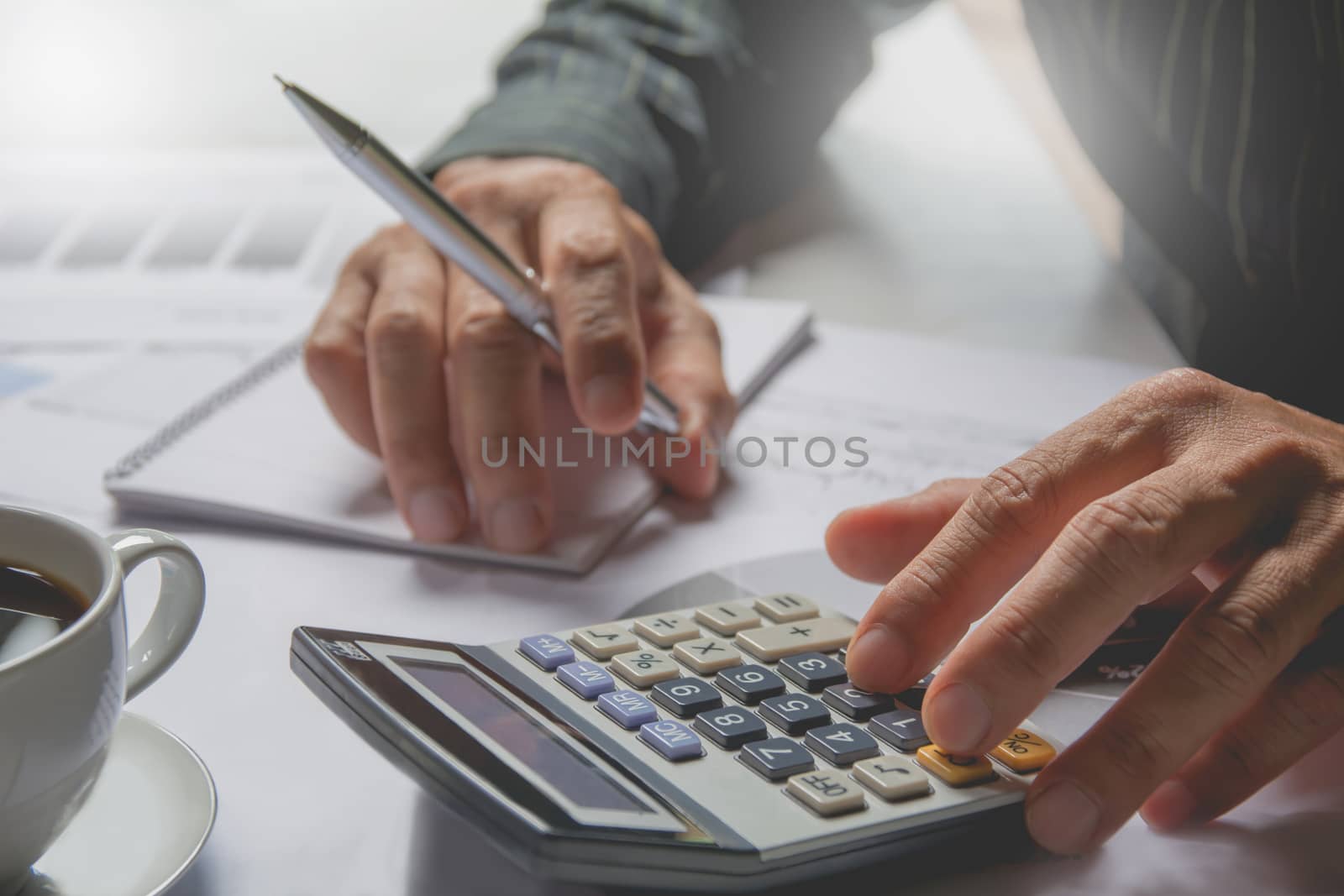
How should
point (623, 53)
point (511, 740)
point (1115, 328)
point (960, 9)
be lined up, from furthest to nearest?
point (960, 9)
point (623, 53)
point (1115, 328)
point (511, 740)

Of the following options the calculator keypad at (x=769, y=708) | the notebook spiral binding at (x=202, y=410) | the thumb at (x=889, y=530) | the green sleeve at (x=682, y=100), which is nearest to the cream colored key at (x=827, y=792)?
the calculator keypad at (x=769, y=708)

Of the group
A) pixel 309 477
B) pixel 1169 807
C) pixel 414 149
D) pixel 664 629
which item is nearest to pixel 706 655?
pixel 664 629

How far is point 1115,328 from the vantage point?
2.40 ft

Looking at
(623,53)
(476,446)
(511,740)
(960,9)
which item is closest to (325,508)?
(476,446)

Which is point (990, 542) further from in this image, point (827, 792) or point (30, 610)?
point (30, 610)

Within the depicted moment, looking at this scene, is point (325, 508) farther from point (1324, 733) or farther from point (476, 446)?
point (1324, 733)

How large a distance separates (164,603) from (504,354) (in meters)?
0.22

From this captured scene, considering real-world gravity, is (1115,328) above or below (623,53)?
below

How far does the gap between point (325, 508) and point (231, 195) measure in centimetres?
48

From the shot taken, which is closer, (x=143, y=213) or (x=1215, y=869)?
(x=1215, y=869)

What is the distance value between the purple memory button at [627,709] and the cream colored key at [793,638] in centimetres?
5

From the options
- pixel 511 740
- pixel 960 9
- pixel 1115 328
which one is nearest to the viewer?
pixel 511 740

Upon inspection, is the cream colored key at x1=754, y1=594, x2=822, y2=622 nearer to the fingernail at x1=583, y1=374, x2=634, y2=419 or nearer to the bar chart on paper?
the fingernail at x1=583, y1=374, x2=634, y2=419

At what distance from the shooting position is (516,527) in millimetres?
491
